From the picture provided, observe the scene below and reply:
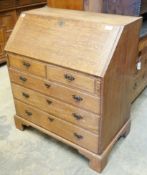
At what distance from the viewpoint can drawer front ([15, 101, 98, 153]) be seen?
159 cm

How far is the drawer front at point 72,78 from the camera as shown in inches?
54.2

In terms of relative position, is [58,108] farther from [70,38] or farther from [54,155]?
[70,38]

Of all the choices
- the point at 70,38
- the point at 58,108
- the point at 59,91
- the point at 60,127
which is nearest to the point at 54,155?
the point at 60,127

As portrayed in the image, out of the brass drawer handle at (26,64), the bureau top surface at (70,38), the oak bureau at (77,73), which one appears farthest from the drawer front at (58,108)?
the bureau top surface at (70,38)

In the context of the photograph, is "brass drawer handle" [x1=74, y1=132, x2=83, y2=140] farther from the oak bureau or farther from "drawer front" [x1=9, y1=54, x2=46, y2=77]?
"drawer front" [x1=9, y1=54, x2=46, y2=77]

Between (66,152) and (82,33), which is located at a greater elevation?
(82,33)

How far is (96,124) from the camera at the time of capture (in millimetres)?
1487

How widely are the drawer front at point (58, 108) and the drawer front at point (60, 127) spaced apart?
0.05 metres

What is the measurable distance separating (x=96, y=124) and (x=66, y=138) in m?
0.37

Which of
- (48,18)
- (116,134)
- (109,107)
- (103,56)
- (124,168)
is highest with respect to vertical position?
(48,18)

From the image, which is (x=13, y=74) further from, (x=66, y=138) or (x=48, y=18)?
(x=66, y=138)

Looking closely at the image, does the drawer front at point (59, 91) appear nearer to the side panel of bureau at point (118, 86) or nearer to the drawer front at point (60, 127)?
the side panel of bureau at point (118, 86)

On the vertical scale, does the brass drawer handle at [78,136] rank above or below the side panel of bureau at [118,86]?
below

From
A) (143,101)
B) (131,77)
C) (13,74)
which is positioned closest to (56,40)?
(13,74)
